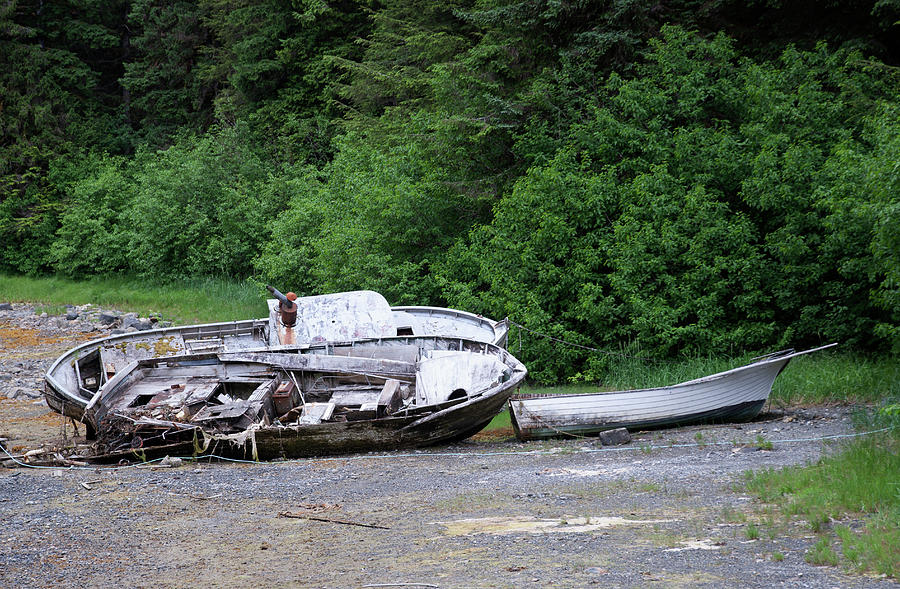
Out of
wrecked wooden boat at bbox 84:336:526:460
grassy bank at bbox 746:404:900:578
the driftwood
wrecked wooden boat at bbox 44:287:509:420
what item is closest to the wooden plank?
wrecked wooden boat at bbox 84:336:526:460

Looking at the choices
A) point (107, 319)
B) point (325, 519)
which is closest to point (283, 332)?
point (325, 519)

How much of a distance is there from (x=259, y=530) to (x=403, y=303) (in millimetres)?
12905

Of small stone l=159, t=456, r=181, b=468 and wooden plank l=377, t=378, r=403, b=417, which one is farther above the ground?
wooden plank l=377, t=378, r=403, b=417

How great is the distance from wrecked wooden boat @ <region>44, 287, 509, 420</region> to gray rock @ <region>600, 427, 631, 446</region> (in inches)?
144

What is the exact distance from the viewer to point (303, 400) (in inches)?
491

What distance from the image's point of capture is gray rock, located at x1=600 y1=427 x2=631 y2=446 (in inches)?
436

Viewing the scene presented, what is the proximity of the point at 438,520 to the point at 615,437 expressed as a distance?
165 inches

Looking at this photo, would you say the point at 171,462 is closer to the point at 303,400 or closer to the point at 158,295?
the point at 303,400

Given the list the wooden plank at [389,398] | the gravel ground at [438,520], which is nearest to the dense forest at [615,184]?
the gravel ground at [438,520]

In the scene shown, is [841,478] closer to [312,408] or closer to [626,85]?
[312,408]

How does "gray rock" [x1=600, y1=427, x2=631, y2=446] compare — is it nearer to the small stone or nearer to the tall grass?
the small stone

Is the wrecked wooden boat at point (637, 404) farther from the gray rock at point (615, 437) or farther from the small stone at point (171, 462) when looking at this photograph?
the small stone at point (171, 462)

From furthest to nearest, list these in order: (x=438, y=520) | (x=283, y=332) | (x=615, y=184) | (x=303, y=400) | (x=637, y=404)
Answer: (x=615, y=184), (x=283, y=332), (x=303, y=400), (x=637, y=404), (x=438, y=520)

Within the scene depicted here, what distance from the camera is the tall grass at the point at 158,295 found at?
86.3 ft
